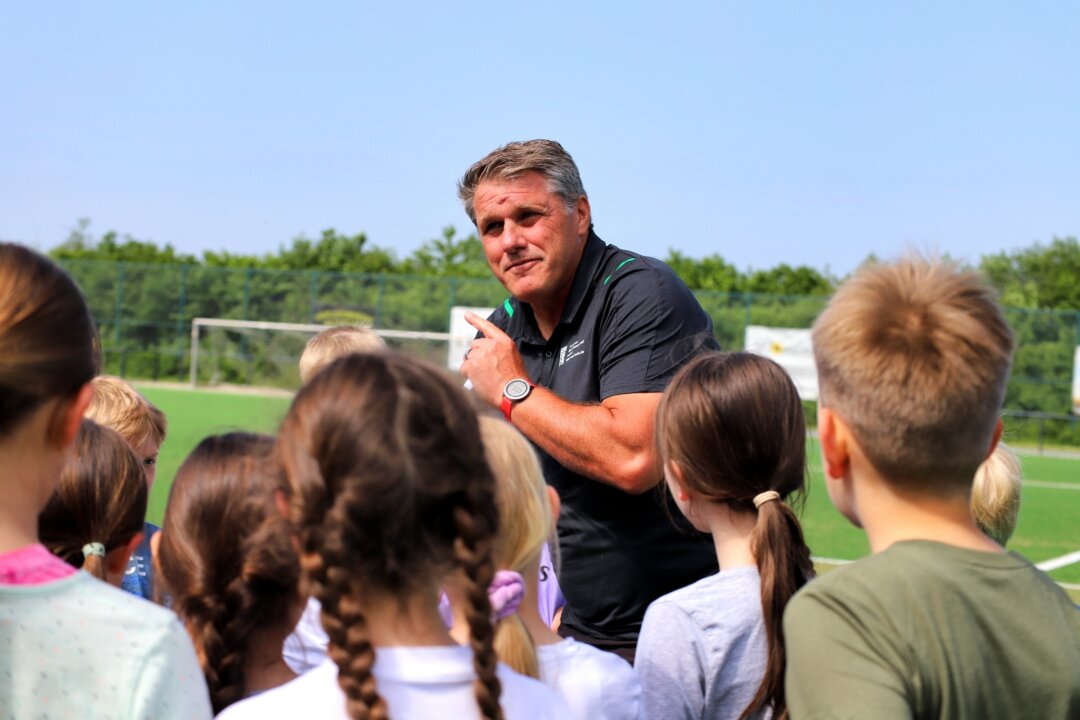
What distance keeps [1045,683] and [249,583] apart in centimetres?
125

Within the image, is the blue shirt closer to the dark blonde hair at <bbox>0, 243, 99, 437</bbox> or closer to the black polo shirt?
the black polo shirt

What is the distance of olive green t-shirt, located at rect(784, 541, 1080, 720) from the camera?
152cm

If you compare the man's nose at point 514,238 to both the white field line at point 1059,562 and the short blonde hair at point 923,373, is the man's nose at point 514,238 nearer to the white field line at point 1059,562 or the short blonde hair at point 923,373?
the short blonde hair at point 923,373

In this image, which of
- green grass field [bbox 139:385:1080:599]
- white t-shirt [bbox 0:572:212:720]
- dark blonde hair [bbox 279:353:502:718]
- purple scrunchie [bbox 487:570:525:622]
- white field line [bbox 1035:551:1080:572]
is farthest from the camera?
green grass field [bbox 139:385:1080:599]

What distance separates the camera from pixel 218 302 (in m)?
30.0

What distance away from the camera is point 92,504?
7.06 ft

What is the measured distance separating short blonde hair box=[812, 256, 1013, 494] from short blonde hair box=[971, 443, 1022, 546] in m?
1.41

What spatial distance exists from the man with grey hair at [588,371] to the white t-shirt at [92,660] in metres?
1.59

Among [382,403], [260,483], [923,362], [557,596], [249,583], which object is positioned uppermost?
[923,362]

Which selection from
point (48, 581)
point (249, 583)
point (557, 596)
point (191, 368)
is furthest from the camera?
point (191, 368)

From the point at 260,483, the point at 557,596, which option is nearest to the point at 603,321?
the point at 557,596

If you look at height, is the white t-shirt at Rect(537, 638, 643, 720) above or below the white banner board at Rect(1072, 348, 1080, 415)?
above

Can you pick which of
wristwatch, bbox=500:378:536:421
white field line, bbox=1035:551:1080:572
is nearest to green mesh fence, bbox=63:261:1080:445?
white field line, bbox=1035:551:1080:572

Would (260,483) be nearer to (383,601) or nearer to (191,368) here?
(383,601)
